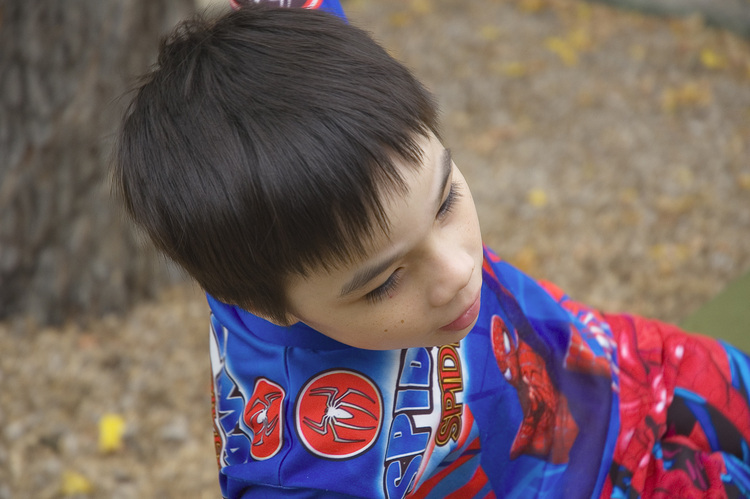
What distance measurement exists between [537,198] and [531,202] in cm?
4

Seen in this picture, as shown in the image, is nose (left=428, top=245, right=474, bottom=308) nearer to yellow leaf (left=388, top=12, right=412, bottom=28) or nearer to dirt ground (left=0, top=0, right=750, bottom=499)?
dirt ground (left=0, top=0, right=750, bottom=499)

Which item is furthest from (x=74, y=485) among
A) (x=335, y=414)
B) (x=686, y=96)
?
(x=686, y=96)

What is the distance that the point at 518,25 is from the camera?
14.7ft

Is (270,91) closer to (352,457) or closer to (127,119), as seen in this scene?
(127,119)

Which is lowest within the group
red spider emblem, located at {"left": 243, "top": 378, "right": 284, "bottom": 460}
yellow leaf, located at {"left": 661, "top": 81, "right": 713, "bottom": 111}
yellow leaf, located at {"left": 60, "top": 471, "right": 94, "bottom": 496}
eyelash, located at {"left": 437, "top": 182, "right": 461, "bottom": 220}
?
yellow leaf, located at {"left": 60, "top": 471, "right": 94, "bottom": 496}

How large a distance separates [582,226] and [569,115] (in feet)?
2.97

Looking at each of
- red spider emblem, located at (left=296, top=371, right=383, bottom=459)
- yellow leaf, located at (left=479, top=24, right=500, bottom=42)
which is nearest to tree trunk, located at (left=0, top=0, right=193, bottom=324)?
red spider emblem, located at (left=296, top=371, right=383, bottom=459)

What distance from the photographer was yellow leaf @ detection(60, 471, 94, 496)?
204 centimetres

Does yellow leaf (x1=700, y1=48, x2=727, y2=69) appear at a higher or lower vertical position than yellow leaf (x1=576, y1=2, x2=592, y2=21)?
lower

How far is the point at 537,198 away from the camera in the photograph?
3238mm

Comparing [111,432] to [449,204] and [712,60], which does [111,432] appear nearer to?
[449,204]

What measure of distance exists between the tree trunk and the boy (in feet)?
4.18

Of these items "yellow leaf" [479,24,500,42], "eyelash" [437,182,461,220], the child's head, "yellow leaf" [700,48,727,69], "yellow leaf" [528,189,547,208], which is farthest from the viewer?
"yellow leaf" [479,24,500,42]

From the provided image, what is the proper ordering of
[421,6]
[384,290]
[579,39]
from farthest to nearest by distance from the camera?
[421,6]
[579,39]
[384,290]
